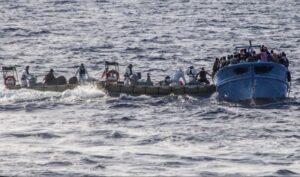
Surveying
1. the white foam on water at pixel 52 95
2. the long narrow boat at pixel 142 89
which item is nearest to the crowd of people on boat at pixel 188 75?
the long narrow boat at pixel 142 89

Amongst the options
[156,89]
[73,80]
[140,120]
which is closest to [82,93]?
[73,80]

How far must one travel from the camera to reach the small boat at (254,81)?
57.8 m

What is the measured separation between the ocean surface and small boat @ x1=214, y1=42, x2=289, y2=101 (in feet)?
2.82

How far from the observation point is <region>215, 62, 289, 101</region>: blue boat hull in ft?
190

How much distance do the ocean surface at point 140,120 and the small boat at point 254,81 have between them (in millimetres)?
860

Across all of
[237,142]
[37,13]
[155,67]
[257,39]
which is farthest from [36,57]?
[37,13]

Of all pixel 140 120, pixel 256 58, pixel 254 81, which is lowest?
pixel 140 120

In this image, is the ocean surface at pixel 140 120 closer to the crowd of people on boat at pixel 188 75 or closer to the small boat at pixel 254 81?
the small boat at pixel 254 81

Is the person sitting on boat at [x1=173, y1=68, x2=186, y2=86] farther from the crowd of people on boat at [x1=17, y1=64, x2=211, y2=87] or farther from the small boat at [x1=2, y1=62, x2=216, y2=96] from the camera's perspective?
the small boat at [x1=2, y1=62, x2=216, y2=96]

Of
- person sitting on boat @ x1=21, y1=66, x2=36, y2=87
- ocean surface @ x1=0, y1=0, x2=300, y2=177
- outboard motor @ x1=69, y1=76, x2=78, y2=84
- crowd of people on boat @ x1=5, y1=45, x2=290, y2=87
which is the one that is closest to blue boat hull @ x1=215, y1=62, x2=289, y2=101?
crowd of people on boat @ x1=5, y1=45, x2=290, y2=87

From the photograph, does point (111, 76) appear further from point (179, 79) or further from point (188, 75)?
point (188, 75)

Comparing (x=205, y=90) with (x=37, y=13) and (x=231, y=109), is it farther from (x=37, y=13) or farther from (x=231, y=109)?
(x=37, y=13)

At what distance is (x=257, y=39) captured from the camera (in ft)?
327

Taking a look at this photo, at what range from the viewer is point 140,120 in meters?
52.8
